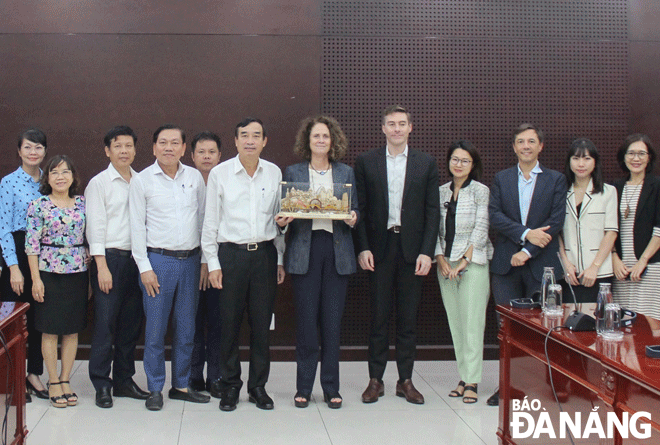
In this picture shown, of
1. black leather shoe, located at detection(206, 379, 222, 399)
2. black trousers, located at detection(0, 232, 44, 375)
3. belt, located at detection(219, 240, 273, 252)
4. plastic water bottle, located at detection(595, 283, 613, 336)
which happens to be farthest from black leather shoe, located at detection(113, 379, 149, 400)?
plastic water bottle, located at detection(595, 283, 613, 336)

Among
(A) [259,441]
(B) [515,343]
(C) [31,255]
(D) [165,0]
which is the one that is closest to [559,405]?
(B) [515,343]

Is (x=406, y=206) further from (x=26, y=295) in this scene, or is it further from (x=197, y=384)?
(x=26, y=295)

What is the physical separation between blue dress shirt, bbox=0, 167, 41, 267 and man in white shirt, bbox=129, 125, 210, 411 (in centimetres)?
78

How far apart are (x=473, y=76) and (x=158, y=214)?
298 centimetres

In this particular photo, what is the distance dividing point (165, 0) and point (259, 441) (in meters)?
3.68

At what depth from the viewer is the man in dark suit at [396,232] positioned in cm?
404

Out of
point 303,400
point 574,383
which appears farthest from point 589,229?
point 303,400

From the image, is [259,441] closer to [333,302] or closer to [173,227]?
[333,302]

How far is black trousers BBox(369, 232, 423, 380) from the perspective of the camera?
4066 mm

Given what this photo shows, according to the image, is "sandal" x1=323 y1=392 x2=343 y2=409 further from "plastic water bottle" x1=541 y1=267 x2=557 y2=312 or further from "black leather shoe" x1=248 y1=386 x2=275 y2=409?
"plastic water bottle" x1=541 y1=267 x2=557 y2=312

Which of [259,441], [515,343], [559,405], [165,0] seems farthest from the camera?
[165,0]

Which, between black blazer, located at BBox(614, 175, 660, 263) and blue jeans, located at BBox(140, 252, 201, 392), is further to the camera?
black blazer, located at BBox(614, 175, 660, 263)

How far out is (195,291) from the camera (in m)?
4.01

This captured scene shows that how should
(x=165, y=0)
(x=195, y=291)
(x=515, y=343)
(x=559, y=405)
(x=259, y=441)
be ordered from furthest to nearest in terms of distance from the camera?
(x=165, y=0), (x=195, y=291), (x=259, y=441), (x=515, y=343), (x=559, y=405)
